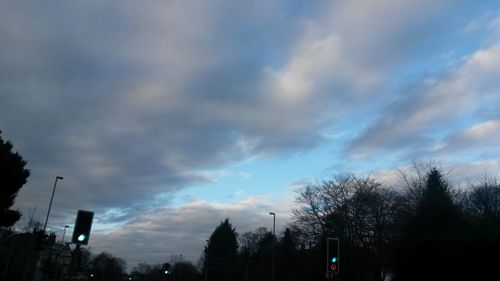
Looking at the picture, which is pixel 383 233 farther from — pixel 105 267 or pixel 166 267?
pixel 105 267

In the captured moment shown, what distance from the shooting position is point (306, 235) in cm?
6097

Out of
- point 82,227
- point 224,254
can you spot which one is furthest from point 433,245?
point 224,254

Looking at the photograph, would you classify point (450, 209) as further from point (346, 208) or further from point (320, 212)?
point (320, 212)

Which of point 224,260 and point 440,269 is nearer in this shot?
point 440,269

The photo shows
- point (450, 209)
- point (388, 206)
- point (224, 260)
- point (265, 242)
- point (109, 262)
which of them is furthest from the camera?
point (109, 262)

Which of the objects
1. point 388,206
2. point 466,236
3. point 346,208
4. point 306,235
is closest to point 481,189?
point 388,206

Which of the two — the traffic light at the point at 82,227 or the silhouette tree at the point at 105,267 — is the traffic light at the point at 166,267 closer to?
the traffic light at the point at 82,227

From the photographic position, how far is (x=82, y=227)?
17.9 m

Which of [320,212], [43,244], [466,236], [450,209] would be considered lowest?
[43,244]

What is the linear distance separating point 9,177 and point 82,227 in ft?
64.9

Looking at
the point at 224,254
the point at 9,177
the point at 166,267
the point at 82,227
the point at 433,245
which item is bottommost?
the point at 82,227

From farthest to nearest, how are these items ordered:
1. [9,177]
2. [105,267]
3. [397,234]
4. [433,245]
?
[105,267] → [397,234] → [9,177] → [433,245]

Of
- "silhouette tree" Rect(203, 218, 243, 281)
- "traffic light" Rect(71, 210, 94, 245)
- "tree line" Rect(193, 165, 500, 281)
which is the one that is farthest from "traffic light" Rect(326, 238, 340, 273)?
"silhouette tree" Rect(203, 218, 243, 281)

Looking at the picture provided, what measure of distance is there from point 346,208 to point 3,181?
36.6 m
